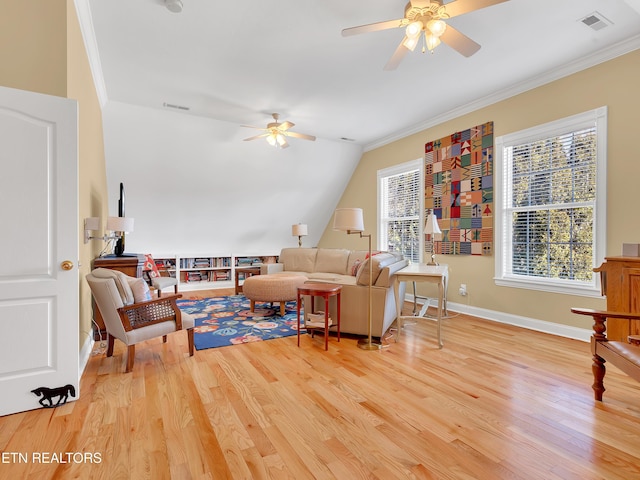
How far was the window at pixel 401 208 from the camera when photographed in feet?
18.4

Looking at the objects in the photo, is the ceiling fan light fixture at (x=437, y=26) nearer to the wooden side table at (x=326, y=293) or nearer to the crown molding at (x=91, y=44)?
the wooden side table at (x=326, y=293)

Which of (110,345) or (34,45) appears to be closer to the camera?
(34,45)

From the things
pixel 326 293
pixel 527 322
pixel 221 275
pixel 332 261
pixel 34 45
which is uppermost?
pixel 34 45

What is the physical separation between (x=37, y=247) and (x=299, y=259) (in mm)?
4057

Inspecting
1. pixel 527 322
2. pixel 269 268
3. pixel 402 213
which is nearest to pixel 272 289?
pixel 269 268

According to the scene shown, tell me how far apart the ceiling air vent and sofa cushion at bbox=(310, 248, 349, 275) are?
3.93 m

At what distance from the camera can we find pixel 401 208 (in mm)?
5930

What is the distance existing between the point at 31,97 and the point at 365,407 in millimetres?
2967

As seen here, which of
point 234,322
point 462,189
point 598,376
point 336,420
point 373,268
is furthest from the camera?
point 462,189

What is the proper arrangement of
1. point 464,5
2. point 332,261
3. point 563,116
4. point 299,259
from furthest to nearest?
point 299,259 → point 332,261 → point 563,116 → point 464,5

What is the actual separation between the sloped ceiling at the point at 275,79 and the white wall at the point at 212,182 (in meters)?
0.02

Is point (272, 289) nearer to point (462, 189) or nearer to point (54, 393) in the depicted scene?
point (54, 393)

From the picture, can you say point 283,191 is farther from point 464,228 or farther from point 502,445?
point 502,445

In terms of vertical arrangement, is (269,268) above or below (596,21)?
below
